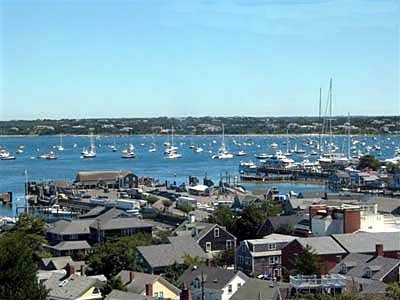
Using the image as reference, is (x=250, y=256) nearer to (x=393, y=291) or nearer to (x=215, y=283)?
(x=215, y=283)

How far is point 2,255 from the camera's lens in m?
10.1

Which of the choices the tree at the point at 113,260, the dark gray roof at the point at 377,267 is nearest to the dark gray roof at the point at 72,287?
the tree at the point at 113,260

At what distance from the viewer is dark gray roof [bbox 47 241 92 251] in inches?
669

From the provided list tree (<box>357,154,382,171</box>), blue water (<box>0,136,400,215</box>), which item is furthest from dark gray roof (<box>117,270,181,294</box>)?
tree (<box>357,154,382,171</box>)

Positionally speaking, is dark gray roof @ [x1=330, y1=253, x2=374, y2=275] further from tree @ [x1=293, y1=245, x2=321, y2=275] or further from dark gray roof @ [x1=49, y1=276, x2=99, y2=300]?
dark gray roof @ [x1=49, y1=276, x2=99, y2=300]

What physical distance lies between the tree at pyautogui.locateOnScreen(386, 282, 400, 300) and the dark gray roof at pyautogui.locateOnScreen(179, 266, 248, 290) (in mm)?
2181

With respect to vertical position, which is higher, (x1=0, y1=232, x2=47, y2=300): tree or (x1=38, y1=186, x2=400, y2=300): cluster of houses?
(x1=0, y1=232, x2=47, y2=300): tree

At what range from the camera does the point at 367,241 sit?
45.3 ft

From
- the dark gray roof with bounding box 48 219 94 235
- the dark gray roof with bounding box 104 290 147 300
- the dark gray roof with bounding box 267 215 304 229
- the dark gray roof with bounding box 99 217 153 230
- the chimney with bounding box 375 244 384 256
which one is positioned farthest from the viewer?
the dark gray roof with bounding box 99 217 153 230

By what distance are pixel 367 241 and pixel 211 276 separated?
3306 millimetres

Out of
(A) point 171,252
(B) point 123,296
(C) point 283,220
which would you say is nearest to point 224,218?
(C) point 283,220

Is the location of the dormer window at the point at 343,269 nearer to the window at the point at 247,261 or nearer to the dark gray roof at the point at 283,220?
the window at the point at 247,261

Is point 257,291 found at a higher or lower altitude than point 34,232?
higher

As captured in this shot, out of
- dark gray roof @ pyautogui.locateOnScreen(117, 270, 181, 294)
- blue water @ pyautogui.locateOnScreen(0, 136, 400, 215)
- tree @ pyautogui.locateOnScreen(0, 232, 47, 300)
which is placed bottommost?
blue water @ pyautogui.locateOnScreen(0, 136, 400, 215)
